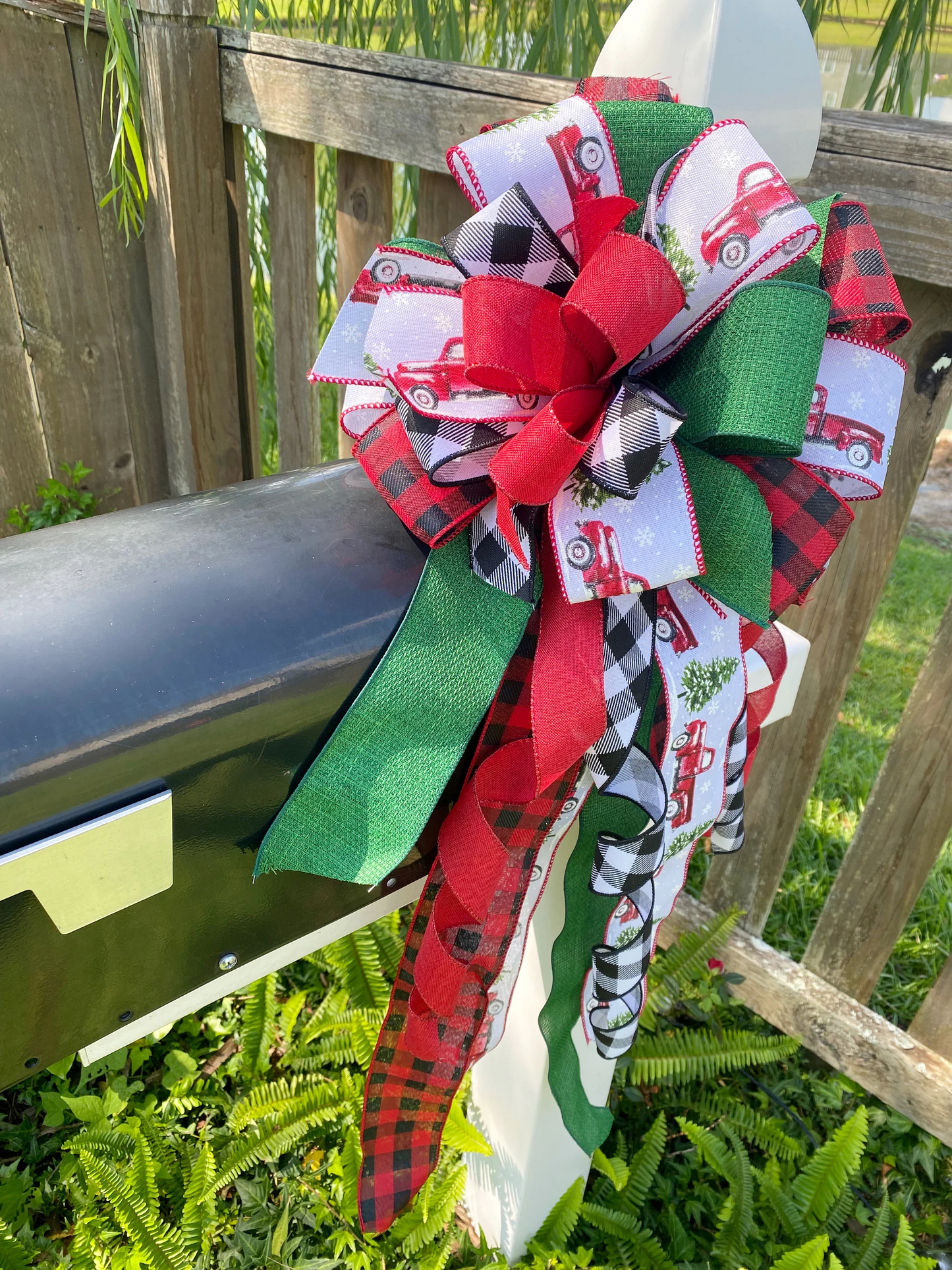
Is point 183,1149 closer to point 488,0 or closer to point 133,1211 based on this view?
point 133,1211

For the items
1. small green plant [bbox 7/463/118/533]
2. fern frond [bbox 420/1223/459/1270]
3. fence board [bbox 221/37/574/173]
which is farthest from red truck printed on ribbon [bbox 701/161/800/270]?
small green plant [bbox 7/463/118/533]

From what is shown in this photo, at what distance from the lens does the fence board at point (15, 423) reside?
6.31ft

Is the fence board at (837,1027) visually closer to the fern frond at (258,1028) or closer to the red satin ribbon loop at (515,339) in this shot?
the fern frond at (258,1028)

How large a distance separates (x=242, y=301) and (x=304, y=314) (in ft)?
0.81

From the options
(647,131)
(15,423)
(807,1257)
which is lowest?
(807,1257)

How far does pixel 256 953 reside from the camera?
602mm

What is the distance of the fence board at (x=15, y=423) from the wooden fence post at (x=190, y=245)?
290 mm

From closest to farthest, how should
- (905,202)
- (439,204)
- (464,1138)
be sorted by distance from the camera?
(905,202) → (464,1138) → (439,204)

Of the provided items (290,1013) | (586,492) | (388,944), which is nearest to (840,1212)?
(388,944)

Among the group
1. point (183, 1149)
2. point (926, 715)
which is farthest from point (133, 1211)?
point (926, 715)

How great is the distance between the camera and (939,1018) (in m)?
1.39

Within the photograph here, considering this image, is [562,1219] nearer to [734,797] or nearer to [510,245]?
[734,797]

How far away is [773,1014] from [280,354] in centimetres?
164

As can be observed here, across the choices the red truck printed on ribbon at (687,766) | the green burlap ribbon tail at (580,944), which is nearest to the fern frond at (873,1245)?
the green burlap ribbon tail at (580,944)
